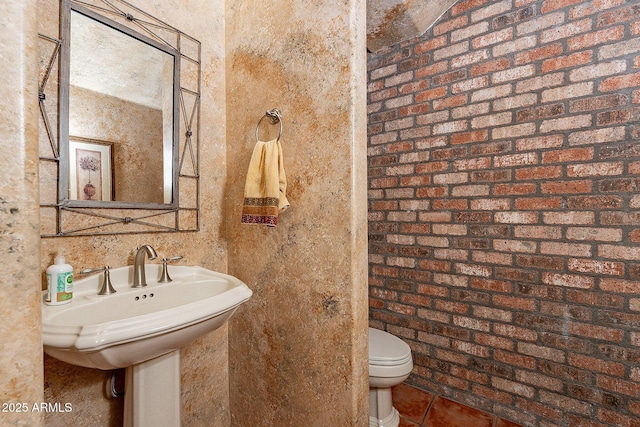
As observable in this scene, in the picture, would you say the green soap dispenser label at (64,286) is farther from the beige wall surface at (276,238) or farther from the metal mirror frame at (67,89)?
the metal mirror frame at (67,89)

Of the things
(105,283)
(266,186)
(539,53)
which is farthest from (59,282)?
(539,53)

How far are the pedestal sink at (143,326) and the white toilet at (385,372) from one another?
2.76 feet

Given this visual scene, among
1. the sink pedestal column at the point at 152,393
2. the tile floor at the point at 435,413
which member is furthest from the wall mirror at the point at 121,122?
the tile floor at the point at 435,413

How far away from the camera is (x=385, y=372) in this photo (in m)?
1.48

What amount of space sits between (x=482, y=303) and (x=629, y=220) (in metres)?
0.78

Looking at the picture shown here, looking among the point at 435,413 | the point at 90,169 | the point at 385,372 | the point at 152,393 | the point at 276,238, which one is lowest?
the point at 435,413

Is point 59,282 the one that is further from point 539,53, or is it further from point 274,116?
point 539,53

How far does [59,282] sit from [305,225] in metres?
0.81

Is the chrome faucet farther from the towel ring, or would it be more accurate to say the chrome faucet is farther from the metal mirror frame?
the towel ring

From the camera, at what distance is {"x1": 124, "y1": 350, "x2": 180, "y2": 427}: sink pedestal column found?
103cm

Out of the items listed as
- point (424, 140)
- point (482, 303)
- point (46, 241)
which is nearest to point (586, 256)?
point (482, 303)

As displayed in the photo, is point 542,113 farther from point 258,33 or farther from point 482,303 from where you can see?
point 258,33

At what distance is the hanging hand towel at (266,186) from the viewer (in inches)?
47.6

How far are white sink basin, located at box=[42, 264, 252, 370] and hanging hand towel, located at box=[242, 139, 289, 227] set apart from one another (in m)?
0.28
